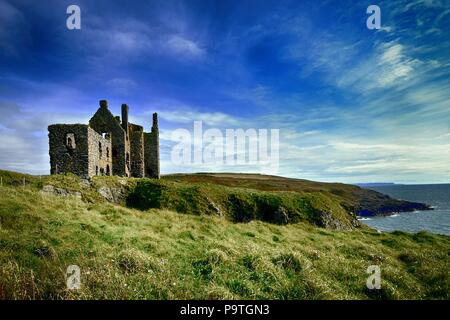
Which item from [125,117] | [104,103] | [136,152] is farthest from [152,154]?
[104,103]

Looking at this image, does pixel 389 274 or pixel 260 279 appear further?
pixel 389 274

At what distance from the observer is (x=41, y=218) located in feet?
48.3

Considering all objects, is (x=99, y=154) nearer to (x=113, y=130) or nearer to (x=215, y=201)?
(x=113, y=130)

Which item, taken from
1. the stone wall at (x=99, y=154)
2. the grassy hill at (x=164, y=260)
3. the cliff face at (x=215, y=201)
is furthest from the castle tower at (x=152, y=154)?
the grassy hill at (x=164, y=260)

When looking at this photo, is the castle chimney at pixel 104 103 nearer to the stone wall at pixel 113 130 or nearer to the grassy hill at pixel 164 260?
the stone wall at pixel 113 130

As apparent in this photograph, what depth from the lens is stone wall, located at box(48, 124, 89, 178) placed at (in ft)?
92.2

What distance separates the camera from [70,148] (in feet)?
93.5

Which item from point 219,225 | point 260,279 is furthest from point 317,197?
point 260,279

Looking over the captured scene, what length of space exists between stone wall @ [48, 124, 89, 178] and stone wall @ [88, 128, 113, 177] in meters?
0.70

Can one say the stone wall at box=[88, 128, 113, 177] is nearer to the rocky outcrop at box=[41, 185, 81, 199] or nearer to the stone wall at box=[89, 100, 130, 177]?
the stone wall at box=[89, 100, 130, 177]

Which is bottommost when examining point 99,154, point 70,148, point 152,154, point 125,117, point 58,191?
point 58,191

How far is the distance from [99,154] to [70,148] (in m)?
4.31
